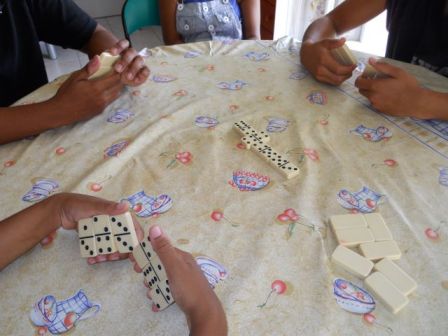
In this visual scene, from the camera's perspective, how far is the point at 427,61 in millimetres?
1025

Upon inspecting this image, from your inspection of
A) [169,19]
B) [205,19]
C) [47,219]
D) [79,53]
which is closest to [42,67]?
[169,19]

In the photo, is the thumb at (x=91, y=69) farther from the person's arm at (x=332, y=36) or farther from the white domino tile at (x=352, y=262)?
the white domino tile at (x=352, y=262)

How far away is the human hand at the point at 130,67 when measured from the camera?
892 mm

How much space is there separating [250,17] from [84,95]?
3.18 ft

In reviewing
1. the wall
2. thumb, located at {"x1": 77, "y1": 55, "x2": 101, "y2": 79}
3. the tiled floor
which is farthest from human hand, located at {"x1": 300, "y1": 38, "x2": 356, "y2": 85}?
the wall

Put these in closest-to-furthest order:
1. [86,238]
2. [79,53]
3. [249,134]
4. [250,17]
Answer: [86,238], [249,134], [250,17], [79,53]

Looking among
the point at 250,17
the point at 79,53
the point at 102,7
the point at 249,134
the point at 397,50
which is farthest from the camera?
the point at 102,7

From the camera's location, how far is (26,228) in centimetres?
53

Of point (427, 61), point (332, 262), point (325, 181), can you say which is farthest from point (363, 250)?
point (427, 61)

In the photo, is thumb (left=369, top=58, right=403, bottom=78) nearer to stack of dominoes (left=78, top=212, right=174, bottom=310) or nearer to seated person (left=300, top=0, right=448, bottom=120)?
seated person (left=300, top=0, right=448, bottom=120)

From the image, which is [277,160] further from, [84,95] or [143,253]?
[84,95]

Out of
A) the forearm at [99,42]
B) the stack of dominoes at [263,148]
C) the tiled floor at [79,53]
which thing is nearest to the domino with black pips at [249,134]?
the stack of dominoes at [263,148]

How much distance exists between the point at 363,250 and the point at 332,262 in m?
0.05

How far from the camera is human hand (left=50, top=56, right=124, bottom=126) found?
0.79 meters
